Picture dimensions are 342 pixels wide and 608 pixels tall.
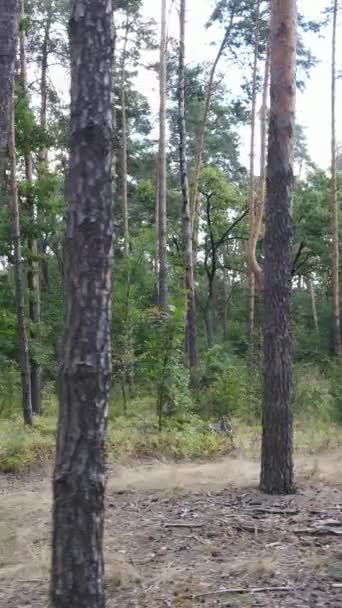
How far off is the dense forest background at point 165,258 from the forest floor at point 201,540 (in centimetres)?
199

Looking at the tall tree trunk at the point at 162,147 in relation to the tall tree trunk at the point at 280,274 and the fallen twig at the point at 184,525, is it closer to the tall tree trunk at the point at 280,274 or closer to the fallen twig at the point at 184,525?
the tall tree trunk at the point at 280,274

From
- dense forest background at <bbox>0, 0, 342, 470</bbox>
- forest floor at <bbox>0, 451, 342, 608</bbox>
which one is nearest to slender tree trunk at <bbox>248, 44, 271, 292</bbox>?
dense forest background at <bbox>0, 0, 342, 470</bbox>

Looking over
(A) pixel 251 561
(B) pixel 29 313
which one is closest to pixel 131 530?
(A) pixel 251 561

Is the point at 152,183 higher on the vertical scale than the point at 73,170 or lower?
higher

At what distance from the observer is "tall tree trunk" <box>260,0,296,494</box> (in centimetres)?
692

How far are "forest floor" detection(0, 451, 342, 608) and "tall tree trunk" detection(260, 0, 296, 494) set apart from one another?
0.43 meters

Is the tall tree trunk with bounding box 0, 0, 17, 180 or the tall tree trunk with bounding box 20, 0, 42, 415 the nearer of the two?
the tall tree trunk with bounding box 0, 0, 17, 180

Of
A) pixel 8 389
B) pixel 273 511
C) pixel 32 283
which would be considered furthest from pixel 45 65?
pixel 273 511

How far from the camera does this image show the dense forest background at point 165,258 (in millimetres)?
11125

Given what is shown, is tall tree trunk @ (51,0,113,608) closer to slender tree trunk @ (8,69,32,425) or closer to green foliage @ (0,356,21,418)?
slender tree trunk @ (8,69,32,425)

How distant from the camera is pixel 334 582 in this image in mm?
4438

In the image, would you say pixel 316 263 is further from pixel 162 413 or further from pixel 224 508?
pixel 224 508

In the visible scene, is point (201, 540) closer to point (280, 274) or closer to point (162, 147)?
point (280, 274)

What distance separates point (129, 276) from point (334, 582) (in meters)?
10.4
